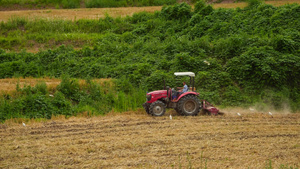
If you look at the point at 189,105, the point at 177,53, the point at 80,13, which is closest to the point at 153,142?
the point at 189,105

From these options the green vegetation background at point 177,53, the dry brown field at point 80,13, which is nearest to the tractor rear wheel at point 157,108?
the green vegetation background at point 177,53

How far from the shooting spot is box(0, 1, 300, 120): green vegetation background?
17484 mm

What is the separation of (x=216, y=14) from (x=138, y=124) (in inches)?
544

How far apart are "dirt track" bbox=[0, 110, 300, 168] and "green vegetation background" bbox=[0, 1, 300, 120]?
255cm

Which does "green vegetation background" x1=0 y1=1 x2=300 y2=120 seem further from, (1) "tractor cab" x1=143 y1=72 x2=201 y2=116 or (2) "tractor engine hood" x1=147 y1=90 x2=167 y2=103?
(1) "tractor cab" x1=143 y1=72 x2=201 y2=116

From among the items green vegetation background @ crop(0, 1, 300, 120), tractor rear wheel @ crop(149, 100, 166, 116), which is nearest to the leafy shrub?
green vegetation background @ crop(0, 1, 300, 120)

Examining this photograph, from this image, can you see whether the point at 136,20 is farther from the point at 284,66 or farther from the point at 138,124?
the point at 138,124

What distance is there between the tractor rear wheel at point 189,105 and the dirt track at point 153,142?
0.42 m

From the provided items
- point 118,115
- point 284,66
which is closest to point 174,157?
point 118,115

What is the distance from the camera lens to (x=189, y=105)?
14602 millimetres

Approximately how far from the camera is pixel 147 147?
10.7 m

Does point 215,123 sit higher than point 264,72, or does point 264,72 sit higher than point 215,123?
point 264,72

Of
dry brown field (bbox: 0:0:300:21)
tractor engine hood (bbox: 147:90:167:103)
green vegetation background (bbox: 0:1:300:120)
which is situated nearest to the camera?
tractor engine hood (bbox: 147:90:167:103)

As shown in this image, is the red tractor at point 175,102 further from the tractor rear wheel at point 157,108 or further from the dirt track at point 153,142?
the dirt track at point 153,142
